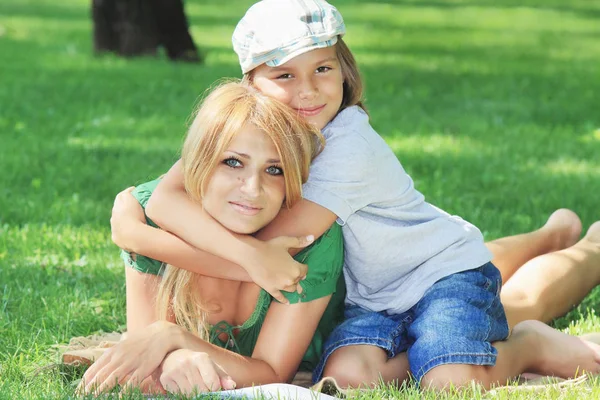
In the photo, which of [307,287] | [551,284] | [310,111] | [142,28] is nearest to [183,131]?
[142,28]

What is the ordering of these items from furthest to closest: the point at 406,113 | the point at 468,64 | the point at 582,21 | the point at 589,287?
the point at 582,21
the point at 468,64
the point at 406,113
the point at 589,287

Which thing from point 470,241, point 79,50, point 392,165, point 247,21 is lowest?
point 79,50

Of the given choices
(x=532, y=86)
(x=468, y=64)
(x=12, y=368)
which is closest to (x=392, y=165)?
(x=12, y=368)

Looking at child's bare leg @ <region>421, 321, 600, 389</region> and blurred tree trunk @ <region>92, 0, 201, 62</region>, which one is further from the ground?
child's bare leg @ <region>421, 321, 600, 389</region>

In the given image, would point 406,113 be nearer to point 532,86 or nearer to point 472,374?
point 532,86

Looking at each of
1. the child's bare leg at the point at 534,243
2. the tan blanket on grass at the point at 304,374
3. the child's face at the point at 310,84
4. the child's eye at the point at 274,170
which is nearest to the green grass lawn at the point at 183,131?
the tan blanket on grass at the point at 304,374

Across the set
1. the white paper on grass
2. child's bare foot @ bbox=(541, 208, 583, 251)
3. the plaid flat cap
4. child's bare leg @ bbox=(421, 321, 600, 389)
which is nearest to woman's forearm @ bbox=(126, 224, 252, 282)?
the white paper on grass

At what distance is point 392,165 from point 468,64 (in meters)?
7.69

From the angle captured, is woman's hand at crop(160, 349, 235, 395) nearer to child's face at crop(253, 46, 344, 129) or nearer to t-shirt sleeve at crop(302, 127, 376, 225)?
t-shirt sleeve at crop(302, 127, 376, 225)

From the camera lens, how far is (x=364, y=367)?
11.9ft

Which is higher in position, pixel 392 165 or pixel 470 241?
pixel 392 165

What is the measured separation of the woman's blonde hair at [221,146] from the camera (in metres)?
3.55

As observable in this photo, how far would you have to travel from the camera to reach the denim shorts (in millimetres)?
3531

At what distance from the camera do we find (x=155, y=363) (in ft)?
11.1
